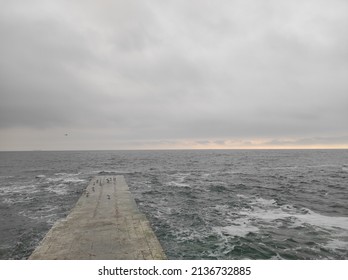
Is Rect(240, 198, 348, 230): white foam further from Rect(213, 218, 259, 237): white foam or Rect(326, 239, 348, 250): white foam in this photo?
Rect(326, 239, 348, 250): white foam

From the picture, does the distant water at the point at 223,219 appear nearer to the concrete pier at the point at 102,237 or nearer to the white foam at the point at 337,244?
the white foam at the point at 337,244

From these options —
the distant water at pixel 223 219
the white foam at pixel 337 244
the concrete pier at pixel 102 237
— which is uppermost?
the concrete pier at pixel 102 237

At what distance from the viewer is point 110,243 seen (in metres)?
18.8

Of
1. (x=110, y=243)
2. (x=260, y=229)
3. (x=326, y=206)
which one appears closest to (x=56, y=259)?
(x=110, y=243)

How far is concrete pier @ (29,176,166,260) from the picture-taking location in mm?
16875

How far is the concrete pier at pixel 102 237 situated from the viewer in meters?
16.9

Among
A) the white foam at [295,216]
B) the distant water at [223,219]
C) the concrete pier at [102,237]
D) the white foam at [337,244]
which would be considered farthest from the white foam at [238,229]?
the concrete pier at [102,237]

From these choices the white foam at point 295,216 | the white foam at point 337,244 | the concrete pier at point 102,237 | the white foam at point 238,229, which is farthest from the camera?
the white foam at point 295,216

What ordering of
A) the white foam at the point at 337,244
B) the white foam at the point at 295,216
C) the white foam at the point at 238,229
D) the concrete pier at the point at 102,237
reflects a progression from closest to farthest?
1. the concrete pier at the point at 102,237
2. the white foam at the point at 337,244
3. the white foam at the point at 238,229
4. the white foam at the point at 295,216

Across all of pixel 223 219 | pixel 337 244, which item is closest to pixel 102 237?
pixel 223 219

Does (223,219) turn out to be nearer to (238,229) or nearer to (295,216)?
(238,229)

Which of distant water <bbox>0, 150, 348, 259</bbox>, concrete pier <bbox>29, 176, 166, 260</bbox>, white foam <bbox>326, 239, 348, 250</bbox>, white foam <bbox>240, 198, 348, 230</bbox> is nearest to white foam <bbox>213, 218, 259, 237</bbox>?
distant water <bbox>0, 150, 348, 259</bbox>
